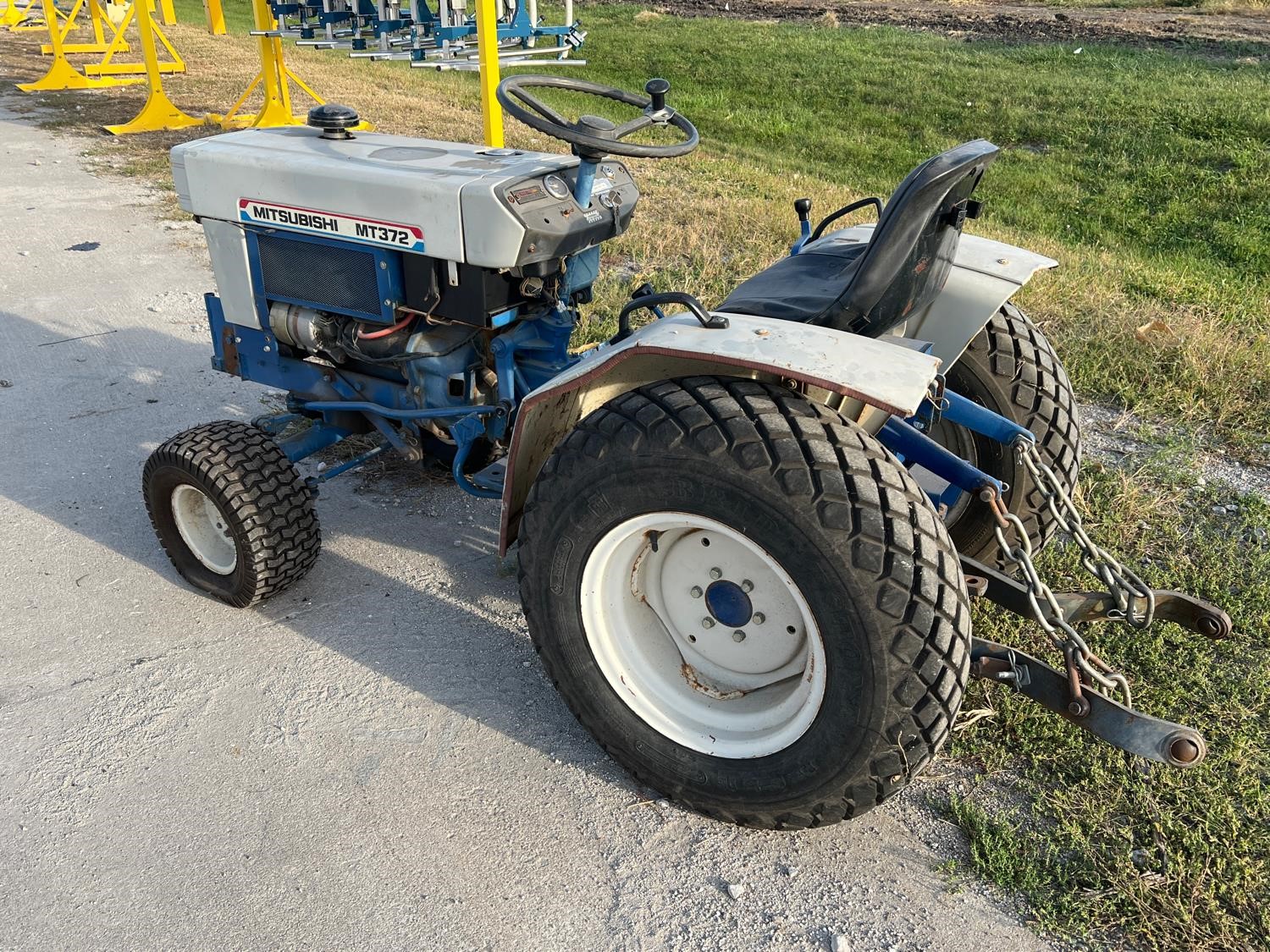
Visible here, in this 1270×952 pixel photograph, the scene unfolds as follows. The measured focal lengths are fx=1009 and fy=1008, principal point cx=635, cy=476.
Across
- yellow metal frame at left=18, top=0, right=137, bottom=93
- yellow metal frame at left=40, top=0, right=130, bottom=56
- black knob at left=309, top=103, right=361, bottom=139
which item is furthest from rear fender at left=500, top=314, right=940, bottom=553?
yellow metal frame at left=40, top=0, right=130, bottom=56

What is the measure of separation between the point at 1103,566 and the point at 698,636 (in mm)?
940

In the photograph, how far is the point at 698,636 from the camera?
2.41m

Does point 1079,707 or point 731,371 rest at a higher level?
point 731,371

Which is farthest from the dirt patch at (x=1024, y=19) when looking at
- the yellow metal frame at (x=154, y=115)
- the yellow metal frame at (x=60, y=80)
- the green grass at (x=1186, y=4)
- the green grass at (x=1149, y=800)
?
the green grass at (x=1149, y=800)

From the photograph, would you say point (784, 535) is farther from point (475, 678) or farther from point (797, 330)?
point (475, 678)

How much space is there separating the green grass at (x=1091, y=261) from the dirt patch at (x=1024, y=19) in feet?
4.71

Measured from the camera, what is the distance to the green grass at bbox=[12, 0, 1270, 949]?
7.20 ft

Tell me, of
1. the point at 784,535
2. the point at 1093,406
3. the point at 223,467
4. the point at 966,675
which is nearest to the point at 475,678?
the point at 223,467

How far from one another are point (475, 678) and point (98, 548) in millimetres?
Result: 1548

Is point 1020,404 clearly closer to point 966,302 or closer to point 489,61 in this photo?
point 966,302

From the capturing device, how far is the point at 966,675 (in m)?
1.99

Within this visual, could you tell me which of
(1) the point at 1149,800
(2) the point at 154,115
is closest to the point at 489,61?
(1) the point at 1149,800

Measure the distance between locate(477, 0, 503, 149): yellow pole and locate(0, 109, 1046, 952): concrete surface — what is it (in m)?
3.16

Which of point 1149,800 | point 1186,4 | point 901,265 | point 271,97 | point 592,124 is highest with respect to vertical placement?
point 592,124
